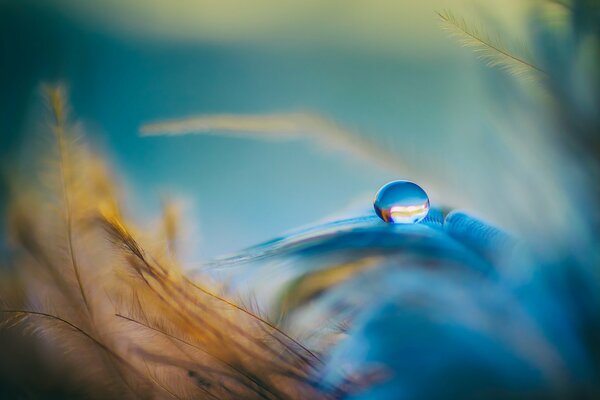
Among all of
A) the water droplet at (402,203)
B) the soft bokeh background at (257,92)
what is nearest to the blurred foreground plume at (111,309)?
the soft bokeh background at (257,92)

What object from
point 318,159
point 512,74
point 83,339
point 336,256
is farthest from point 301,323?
point 512,74

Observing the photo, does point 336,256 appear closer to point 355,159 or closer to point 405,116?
point 355,159

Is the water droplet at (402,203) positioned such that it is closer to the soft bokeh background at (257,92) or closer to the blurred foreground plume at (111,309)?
the soft bokeh background at (257,92)

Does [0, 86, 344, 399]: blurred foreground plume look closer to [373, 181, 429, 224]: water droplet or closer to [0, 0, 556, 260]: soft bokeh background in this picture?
[0, 0, 556, 260]: soft bokeh background

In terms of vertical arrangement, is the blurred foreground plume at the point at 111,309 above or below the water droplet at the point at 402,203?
below

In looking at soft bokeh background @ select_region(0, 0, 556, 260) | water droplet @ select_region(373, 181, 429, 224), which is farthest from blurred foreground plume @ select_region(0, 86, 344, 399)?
water droplet @ select_region(373, 181, 429, 224)

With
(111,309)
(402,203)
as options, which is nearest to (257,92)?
(402,203)
